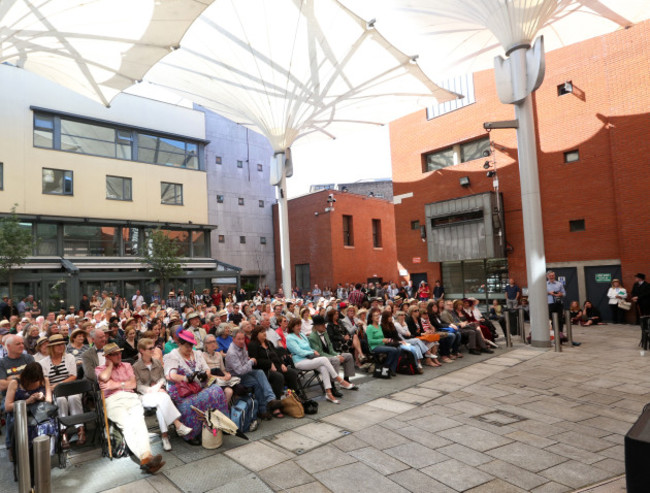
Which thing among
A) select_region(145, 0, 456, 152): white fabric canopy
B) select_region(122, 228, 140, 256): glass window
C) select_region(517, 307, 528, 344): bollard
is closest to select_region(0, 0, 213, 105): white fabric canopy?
select_region(145, 0, 456, 152): white fabric canopy

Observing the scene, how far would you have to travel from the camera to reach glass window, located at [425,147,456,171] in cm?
2177

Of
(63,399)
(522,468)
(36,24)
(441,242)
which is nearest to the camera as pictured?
(522,468)

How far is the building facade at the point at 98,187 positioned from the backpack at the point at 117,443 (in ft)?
62.3

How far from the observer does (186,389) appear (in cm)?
567

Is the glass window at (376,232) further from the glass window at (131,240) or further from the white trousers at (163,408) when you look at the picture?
the white trousers at (163,408)

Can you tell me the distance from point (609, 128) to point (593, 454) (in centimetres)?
1525

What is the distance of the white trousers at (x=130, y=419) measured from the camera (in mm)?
4688

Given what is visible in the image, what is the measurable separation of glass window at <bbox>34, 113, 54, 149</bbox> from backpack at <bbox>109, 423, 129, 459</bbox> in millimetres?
23792

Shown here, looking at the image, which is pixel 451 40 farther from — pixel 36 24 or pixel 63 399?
pixel 63 399

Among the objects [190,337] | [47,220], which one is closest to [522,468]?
[190,337]

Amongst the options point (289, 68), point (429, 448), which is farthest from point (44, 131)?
point (429, 448)

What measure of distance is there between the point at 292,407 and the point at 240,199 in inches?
1129

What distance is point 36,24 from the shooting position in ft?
34.6

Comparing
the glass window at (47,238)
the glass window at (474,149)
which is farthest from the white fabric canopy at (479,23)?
the glass window at (47,238)
